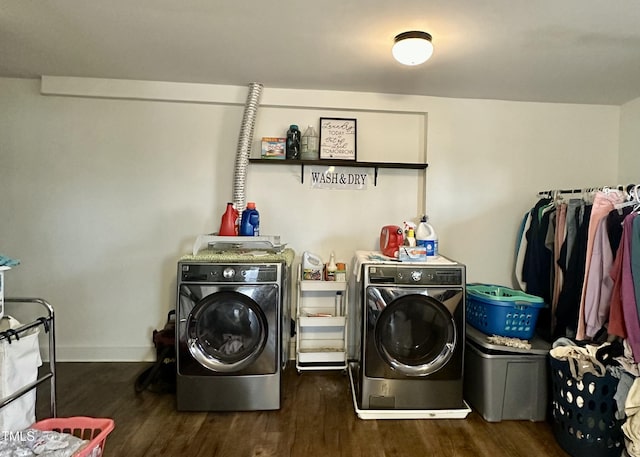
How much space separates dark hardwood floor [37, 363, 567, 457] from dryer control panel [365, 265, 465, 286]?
0.80 meters

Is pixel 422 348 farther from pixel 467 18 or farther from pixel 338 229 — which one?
pixel 467 18

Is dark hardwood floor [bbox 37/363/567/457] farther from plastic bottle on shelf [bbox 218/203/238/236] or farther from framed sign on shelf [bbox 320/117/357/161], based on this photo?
framed sign on shelf [bbox 320/117/357/161]

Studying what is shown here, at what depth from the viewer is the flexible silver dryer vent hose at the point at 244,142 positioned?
2.55 metres

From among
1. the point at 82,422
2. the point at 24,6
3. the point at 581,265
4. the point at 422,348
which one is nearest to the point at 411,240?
the point at 422,348

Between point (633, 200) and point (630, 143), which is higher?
point (630, 143)

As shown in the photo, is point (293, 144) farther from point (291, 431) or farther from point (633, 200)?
point (633, 200)

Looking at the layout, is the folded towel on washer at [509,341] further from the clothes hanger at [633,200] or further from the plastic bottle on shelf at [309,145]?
the plastic bottle on shelf at [309,145]

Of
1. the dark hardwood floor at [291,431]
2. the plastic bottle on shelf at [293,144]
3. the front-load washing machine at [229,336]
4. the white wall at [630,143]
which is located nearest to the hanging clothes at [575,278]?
the dark hardwood floor at [291,431]

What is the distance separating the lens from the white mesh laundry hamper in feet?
4.56

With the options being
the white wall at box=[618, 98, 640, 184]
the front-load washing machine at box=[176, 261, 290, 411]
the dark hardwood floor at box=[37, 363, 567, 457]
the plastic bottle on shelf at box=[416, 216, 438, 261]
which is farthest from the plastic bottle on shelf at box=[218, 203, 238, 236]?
the white wall at box=[618, 98, 640, 184]

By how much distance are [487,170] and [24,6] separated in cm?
310

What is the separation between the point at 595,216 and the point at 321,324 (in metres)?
1.78

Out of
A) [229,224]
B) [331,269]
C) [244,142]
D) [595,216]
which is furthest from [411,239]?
[244,142]

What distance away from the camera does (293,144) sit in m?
2.63
